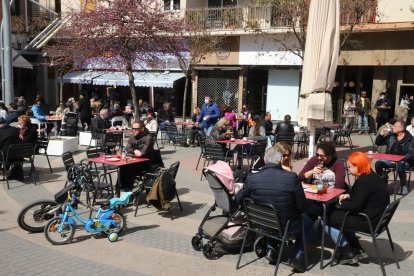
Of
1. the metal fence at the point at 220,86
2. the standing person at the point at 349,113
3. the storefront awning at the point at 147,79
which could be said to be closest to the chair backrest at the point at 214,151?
the standing person at the point at 349,113

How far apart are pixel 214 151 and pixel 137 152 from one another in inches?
89.0

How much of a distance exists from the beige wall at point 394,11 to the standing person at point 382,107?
3121 mm

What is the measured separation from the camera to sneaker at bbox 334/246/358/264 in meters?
5.31

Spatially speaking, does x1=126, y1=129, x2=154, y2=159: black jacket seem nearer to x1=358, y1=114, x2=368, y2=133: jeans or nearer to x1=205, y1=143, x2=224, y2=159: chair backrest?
x1=205, y1=143, x2=224, y2=159: chair backrest

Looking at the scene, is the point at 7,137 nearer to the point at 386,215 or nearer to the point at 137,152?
the point at 137,152

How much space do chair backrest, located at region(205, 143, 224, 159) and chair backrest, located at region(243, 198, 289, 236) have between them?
4551mm

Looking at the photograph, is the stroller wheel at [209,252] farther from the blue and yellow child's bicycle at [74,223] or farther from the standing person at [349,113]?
the standing person at [349,113]

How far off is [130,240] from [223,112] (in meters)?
9.32

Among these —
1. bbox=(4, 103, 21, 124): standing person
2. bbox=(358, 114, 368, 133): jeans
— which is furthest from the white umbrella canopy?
bbox=(358, 114, 368, 133): jeans

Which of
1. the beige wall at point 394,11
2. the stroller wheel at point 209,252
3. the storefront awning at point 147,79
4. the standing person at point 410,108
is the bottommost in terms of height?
the stroller wheel at point 209,252

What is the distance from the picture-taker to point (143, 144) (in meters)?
8.33

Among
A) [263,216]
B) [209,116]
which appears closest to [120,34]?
[209,116]

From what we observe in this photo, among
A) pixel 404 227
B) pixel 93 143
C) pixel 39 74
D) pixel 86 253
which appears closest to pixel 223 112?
pixel 93 143

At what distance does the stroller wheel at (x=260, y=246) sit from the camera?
18.2 ft
